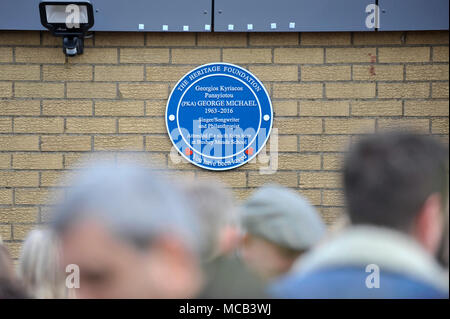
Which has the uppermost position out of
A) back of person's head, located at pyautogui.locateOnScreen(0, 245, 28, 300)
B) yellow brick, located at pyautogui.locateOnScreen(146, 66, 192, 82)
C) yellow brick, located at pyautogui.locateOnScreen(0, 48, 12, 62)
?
yellow brick, located at pyautogui.locateOnScreen(0, 48, 12, 62)

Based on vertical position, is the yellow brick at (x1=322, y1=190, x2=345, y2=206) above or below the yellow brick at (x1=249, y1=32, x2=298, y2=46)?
below

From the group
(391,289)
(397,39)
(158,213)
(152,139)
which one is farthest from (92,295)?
(397,39)

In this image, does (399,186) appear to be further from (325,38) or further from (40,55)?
(40,55)

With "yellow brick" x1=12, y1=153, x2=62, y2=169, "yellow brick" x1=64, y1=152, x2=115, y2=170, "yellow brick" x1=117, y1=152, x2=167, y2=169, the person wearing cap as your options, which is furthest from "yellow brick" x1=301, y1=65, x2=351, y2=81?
the person wearing cap

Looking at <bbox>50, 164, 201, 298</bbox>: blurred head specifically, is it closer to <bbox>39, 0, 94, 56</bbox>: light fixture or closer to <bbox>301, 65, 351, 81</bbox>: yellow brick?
<bbox>39, 0, 94, 56</bbox>: light fixture

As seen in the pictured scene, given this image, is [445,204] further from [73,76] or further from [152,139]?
[73,76]

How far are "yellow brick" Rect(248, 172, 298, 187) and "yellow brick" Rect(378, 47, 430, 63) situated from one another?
113 centimetres

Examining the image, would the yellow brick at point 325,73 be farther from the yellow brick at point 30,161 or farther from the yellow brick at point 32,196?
the yellow brick at point 32,196

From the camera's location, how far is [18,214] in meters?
4.59

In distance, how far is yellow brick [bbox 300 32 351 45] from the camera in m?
4.58

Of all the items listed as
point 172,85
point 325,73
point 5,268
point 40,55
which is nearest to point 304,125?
point 325,73

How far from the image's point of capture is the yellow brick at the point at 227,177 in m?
4.59

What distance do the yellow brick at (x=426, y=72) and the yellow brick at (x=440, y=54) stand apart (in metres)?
0.05

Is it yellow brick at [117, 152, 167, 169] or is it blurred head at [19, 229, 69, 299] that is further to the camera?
yellow brick at [117, 152, 167, 169]
